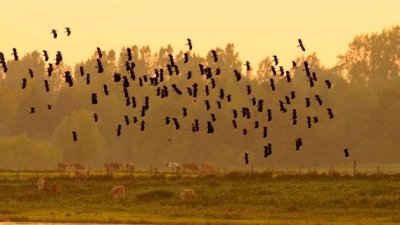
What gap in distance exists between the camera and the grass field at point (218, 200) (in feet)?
242

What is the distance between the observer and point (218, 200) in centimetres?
8494

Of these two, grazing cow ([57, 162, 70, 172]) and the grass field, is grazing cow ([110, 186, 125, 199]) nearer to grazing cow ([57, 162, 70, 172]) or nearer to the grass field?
the grass field

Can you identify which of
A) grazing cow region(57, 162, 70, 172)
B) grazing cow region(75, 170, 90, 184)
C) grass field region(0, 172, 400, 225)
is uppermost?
grazing cow region(57, 162, 70, 172)

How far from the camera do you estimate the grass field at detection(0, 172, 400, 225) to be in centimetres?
7373

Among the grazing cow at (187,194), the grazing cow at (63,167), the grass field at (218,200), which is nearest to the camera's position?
the grass field at (218,200)

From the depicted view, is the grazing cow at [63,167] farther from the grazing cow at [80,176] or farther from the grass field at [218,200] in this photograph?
the grazing cow at [80,176]

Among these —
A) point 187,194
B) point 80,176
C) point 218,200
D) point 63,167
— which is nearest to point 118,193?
point 187,194

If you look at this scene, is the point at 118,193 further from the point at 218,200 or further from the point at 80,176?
the point at 80,176

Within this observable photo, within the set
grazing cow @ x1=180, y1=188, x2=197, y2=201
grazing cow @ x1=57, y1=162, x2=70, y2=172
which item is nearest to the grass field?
grazing cow @ x1=180, y1=188, x2=197, y2=201

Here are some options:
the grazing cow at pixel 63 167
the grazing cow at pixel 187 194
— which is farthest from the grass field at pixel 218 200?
the grazing cow at pixel 63 167

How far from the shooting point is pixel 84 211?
261ft

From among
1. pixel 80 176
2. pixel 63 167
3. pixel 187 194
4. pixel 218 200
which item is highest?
pixel 63 167

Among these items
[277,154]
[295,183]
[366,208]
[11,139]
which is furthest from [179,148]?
[366,208]

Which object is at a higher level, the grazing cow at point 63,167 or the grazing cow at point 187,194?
the grazing cow at point 63,167
